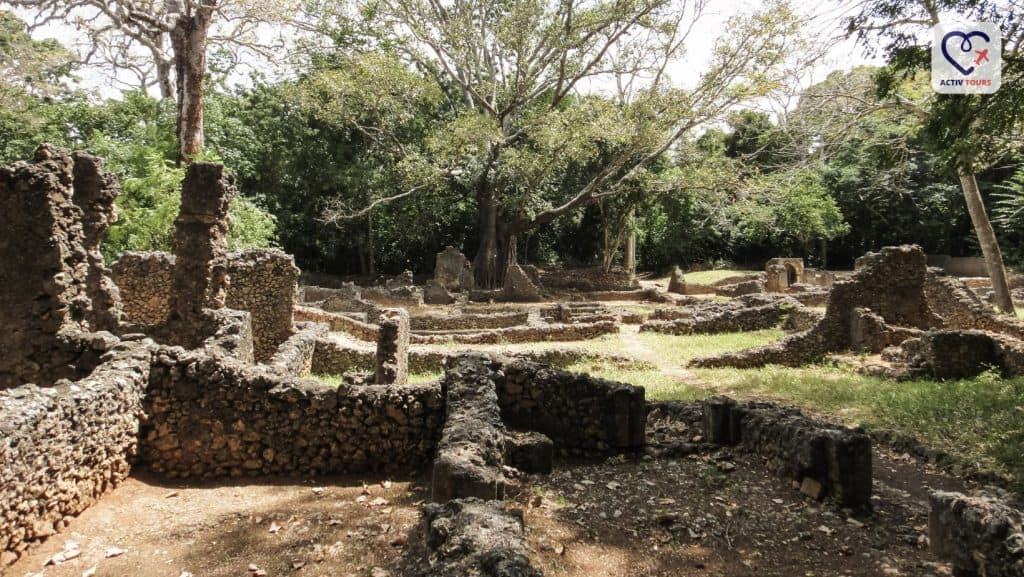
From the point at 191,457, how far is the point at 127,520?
1065 millimetres

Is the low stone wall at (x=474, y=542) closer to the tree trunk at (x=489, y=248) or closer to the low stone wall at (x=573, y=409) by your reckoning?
the low stone wall at (x=573, y=409)

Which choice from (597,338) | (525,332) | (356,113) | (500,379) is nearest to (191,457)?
(500,379)

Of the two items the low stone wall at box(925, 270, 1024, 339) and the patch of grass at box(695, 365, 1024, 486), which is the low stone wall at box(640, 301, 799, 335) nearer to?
the low stone wall at box(925, 270, 1024, 339)

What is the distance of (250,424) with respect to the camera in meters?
6.17

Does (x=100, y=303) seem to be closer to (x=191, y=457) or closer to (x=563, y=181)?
(x=191, y=457)

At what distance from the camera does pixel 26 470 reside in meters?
4.45

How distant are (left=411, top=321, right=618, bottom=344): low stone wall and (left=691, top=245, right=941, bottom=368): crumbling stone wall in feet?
14.8

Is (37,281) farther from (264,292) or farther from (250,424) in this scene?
(264,292)

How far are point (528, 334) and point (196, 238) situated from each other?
9.02 meters

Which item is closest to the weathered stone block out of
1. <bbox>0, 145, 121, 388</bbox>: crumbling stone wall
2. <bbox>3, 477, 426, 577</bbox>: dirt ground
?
<bbox>3, 477, 426, 577</bbox>: dirt ground

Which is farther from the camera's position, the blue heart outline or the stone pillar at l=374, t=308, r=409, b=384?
the stone pillar at l=374, t=308, r=409, b=384

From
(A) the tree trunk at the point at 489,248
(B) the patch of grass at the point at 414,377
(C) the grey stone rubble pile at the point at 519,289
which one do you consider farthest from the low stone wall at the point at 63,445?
(A) the tree trunk at the point at 489,248

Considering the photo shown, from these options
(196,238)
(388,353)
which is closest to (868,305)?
(388,353)

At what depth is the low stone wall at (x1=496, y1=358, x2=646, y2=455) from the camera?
22.4 feet
